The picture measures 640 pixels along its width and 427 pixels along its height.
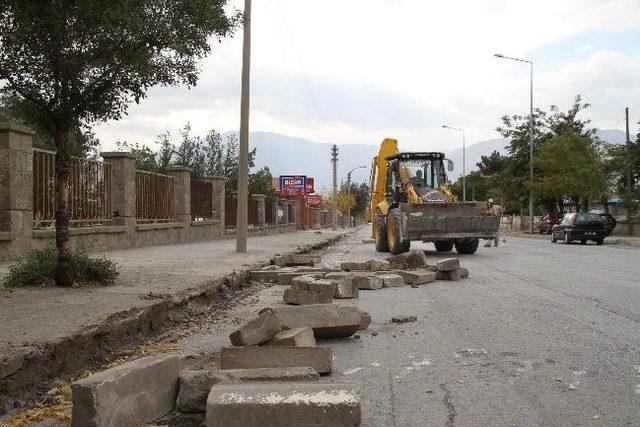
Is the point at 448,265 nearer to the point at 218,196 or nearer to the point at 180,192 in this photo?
the point at 180,192

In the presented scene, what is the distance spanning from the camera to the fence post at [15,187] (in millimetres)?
11453

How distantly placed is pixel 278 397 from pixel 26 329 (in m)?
2.93

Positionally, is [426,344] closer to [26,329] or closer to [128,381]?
[128,381]

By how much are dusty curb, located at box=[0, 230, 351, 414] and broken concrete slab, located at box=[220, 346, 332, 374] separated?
135cm

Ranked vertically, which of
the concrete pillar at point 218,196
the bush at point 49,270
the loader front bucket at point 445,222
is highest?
the concrete pillar at point 218,196

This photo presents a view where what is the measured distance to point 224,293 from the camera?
9812 millimetres

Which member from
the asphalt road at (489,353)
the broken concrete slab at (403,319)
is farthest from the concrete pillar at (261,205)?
the broken concrete slab at (403,319)

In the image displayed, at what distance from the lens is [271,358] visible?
14.4 feet

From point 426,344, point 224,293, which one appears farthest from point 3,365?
point 224,293

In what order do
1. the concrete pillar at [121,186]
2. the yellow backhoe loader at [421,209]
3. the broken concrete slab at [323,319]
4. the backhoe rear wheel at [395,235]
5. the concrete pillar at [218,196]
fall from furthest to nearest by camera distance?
the concrete pillar at [218,196], the backhoe rear wheel at [395,235], the yellow backhoe loader at [421,209], the concrete pillar at [121,186], the broken concrete slab at [323,319]

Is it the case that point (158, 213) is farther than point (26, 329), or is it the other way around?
point (158, 213)

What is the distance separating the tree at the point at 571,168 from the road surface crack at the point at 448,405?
129 feet

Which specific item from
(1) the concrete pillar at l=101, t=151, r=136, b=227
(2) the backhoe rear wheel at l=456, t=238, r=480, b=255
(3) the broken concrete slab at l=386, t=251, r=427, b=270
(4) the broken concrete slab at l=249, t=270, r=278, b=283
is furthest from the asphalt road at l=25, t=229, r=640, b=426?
(2) the backhoe rear wheel at l=456, t=238, r=480, b=255

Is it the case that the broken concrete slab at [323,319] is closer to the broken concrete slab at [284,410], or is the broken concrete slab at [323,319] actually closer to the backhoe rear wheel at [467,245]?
the broken concrete slab at [284,410]
